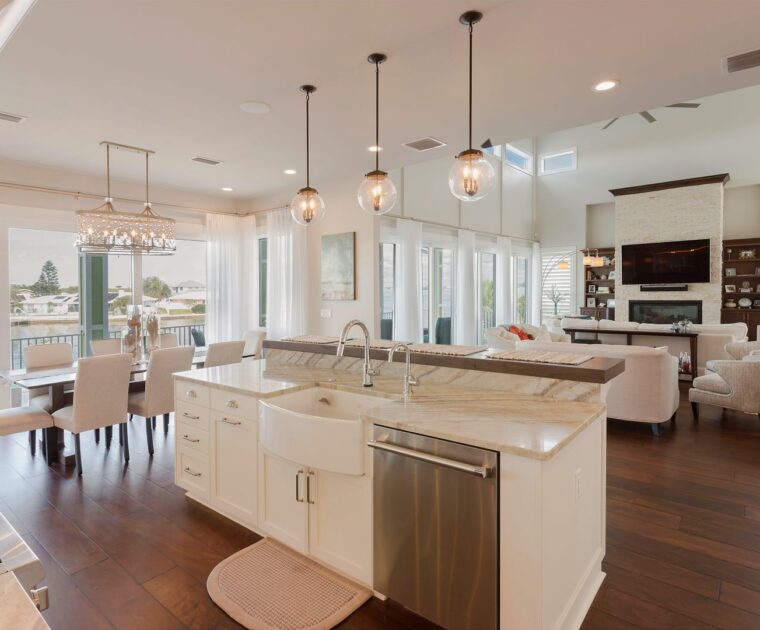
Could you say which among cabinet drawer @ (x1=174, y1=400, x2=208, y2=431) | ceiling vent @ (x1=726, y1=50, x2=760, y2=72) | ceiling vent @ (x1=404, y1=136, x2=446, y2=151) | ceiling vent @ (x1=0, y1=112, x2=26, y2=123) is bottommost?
cabinet drawer @ (x1=174, y1=400, x2=208, y2=431)

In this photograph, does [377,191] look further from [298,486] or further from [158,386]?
[158,386]

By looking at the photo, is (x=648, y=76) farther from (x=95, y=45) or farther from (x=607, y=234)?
(x=607, y=234)

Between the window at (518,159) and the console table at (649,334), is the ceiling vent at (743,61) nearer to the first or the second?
the console table at (649,334)

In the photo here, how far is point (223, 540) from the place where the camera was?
260 cm

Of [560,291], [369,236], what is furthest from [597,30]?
[560,291]

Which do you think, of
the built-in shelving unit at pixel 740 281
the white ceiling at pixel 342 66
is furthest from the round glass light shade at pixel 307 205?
the built-in shelving unit at pixel 740 281

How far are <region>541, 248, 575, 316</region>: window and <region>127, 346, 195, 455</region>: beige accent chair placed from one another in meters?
9.16

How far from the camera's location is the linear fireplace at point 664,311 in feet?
30.0

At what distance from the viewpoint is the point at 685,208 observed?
9242 mm

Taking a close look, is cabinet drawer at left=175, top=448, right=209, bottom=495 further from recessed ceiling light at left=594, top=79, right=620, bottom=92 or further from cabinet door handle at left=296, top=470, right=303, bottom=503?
recessed ceiling light at left=594, top=79, right=620, bottom=92

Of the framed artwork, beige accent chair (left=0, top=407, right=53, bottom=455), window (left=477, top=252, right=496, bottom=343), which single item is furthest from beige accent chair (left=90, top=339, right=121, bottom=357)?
window (left=477, top=252, right=496, bottom=343)

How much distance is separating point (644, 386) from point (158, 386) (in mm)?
4437

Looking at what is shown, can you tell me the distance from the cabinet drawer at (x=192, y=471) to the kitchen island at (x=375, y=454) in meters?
0.01

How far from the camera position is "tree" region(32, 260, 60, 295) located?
5.38 m
